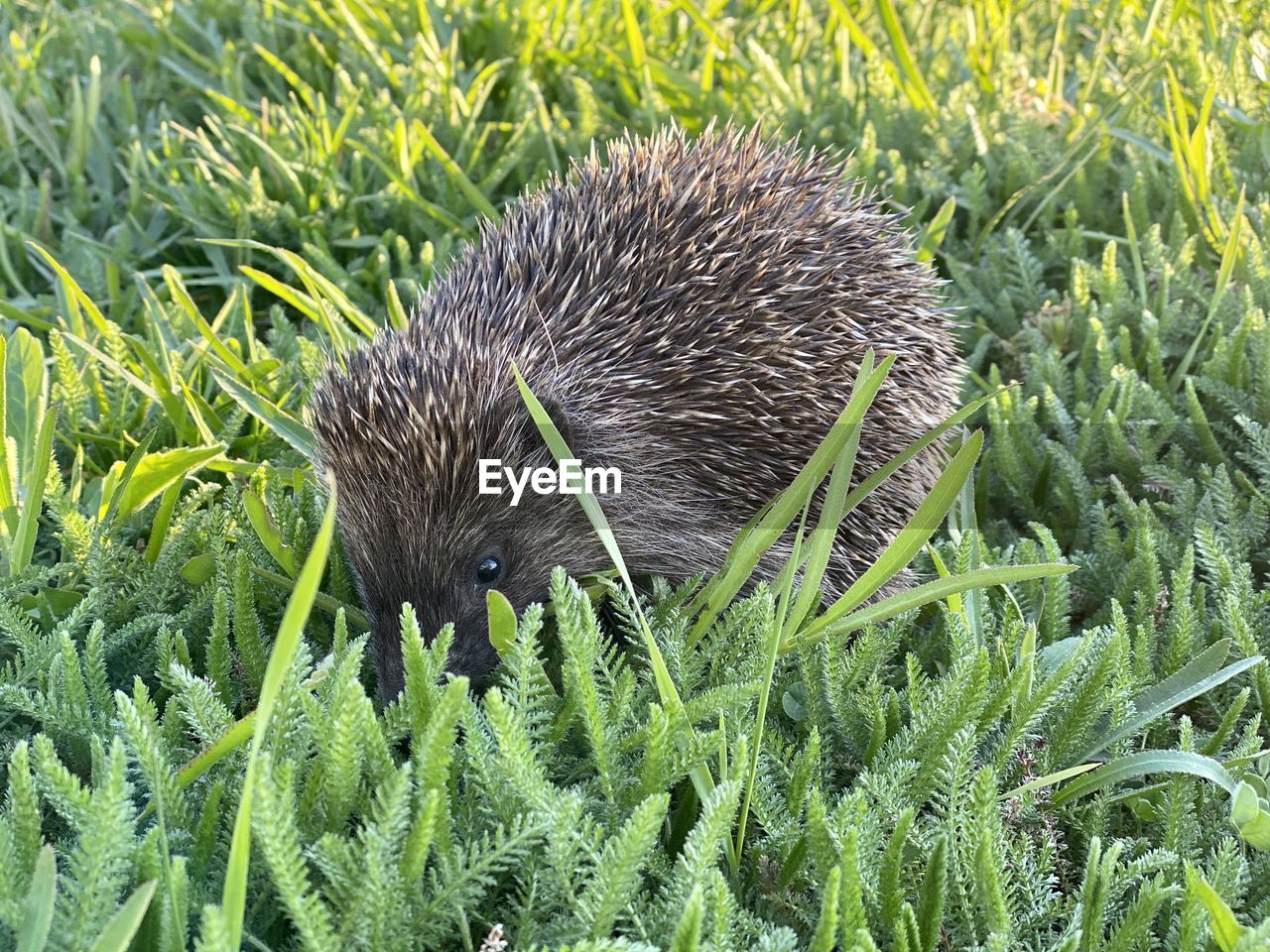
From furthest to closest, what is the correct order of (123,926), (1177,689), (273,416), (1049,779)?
(273,416) → (1177,689) → (1049,779) → (123,926)

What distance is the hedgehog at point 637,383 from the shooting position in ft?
9.67

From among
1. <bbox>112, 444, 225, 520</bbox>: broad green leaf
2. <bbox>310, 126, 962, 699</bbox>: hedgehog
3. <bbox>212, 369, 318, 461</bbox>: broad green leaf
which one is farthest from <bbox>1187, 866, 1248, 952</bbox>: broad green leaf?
<bbox>112, 444, 225, 520</bbox>: broad green leaf

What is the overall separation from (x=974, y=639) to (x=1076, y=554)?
83 cm

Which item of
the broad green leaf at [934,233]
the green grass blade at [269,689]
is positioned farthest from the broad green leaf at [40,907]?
the broad green leaf at [934,233]

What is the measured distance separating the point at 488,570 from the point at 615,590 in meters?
0.52

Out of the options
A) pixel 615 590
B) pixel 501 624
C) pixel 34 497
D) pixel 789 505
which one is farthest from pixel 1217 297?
pixel 34 497

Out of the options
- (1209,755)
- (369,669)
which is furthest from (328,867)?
(1209,755)

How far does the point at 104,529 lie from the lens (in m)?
3.09

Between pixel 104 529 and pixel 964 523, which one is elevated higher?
pixel 104 529

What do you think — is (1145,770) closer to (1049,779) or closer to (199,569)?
(1049,779)

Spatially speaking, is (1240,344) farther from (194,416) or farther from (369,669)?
(194,416)

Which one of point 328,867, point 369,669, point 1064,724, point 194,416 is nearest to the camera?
point 328,867

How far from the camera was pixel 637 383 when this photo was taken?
10.5 feet

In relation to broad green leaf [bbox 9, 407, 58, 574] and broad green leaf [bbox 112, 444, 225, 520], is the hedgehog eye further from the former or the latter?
broad green leaf [bbox 9, 407, 58, 574]
